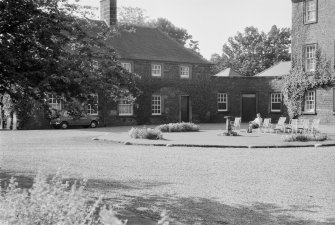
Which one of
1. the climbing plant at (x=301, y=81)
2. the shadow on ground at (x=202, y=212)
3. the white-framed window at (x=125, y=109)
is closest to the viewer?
the shadow on ground at (x=202, y=212)

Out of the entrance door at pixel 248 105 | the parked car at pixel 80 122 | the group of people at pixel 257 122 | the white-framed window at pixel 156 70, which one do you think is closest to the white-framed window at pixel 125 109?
the parked car at pixel 80 122

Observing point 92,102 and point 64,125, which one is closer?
point 92,102

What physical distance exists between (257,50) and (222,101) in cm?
3244

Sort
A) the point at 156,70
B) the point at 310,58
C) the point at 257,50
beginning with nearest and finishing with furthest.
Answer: the point at 310,58 < the point at 156,70 < the point at 257,50

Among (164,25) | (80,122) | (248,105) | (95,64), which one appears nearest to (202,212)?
(95,64)

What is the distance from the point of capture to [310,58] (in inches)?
1391

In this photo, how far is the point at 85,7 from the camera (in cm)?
755

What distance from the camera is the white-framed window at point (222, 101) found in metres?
44.1

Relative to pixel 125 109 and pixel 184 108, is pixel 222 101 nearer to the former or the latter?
pixel 184 108

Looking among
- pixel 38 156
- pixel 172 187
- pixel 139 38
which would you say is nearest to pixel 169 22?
pixel 139 38

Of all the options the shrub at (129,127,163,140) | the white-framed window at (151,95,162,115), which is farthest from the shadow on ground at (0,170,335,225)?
the white-framed window at (151,95,162,115)

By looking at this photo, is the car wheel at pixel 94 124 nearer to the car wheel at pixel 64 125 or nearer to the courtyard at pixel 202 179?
the car wheel at pixel 64 125

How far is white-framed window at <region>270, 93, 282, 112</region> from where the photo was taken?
4300 centimetres

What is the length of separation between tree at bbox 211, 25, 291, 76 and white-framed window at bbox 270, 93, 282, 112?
29399 mm
